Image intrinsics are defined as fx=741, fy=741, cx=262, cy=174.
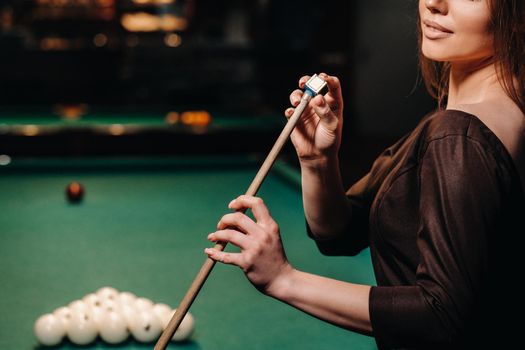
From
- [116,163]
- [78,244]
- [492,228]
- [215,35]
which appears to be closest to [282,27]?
[215,35]

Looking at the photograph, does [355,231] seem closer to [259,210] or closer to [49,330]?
[259,210]

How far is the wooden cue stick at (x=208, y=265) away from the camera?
1198 millimetres

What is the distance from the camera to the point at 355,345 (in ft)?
5.95

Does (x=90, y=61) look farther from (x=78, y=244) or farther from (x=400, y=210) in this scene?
(x=400, y=210)

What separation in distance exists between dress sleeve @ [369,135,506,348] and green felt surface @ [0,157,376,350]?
740 mm

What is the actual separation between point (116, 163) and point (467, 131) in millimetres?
A: 3980

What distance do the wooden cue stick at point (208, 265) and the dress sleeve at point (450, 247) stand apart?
0.28 metres

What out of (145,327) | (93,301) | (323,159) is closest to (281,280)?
(323,159)

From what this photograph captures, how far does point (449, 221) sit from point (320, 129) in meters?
0.44

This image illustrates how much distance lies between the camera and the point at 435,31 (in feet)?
4.04

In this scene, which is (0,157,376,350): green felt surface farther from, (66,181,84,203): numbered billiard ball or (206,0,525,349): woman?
(206,0,525,349): woman

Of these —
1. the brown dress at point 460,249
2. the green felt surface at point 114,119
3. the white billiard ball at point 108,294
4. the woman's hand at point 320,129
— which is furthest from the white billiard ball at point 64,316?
the green felt surface at point 114,119

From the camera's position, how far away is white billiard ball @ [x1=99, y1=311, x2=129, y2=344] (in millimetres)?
1894

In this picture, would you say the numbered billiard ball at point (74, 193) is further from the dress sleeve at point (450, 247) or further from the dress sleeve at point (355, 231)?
the dress sleeve at point (450, 247)
